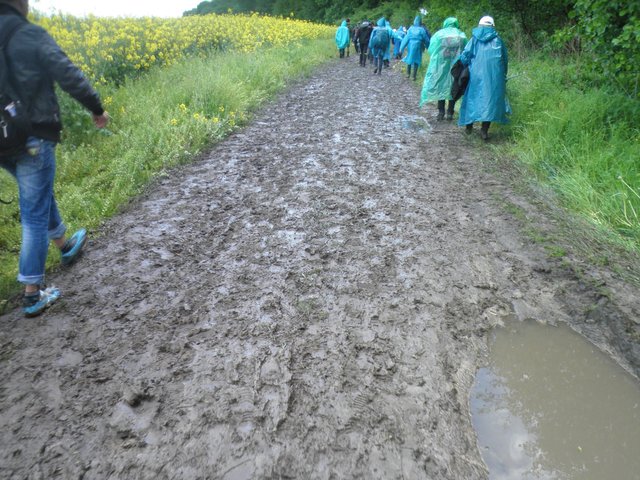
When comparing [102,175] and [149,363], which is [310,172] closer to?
[102,175]

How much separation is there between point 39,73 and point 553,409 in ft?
10.9

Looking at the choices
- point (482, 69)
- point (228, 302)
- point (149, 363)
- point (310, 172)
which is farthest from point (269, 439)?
point (482, 69)

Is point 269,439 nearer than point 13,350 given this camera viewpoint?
Yes

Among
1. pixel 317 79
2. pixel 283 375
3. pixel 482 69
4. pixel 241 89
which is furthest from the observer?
pixel 317 79

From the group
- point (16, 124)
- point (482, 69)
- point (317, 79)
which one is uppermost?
point (16, 124)

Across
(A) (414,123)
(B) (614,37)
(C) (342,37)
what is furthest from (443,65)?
(C) (342,37)

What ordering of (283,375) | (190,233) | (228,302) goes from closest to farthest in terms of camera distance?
(283,375) → (228,302) → (190,233)

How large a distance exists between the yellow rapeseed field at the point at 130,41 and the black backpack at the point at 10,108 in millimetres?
5474

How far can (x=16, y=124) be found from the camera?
2.33 meters

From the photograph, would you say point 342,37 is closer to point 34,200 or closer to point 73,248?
point 73,248

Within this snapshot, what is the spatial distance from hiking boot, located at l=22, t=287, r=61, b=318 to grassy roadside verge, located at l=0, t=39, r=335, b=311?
12.5 inches

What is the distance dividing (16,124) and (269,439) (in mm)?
2175

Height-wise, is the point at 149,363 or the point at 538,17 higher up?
the point at 538,17

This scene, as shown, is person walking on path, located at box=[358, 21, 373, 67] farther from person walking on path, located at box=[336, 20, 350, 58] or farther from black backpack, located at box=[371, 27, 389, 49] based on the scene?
person walking on path, located at box=[336, 20, 350, 58]
